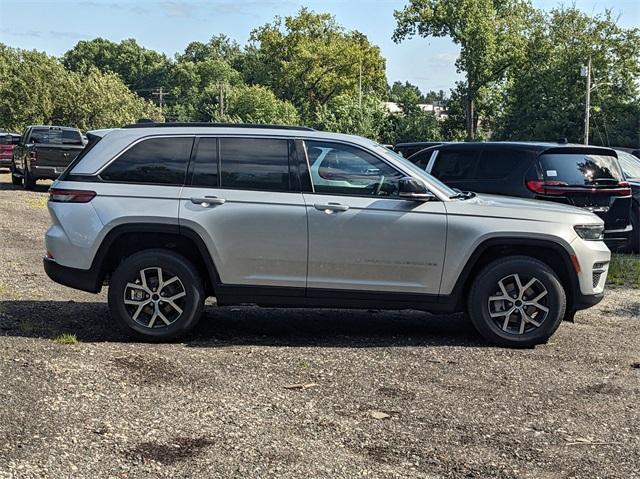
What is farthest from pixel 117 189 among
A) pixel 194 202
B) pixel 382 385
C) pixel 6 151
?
pixel 6 151

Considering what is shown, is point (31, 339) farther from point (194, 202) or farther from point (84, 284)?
point (194, 202)

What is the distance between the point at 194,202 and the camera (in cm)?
653

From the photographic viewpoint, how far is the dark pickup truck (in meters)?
22.1

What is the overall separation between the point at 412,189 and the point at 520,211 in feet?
3.15

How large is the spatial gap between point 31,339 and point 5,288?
2494 millimetres

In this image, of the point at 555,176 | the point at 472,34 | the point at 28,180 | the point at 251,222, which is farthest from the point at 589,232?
the point at 472,34

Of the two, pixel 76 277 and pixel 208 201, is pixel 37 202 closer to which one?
pixel 76 277

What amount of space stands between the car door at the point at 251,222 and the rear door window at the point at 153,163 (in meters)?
0.15

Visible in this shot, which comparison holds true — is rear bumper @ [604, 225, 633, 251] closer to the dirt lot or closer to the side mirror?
the dirt lot

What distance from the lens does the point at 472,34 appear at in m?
70.7

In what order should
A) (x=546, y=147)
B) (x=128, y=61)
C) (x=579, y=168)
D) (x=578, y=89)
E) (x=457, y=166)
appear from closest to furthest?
(x=546, y=147), (x=579, y=168), (x=457, y=166), (x=578, y=89), (x=128, y=61)

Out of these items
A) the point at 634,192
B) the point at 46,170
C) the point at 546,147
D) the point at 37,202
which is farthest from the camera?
the point at 46,170

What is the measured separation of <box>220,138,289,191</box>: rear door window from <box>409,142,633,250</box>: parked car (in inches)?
165

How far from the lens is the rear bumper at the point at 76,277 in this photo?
656cm
